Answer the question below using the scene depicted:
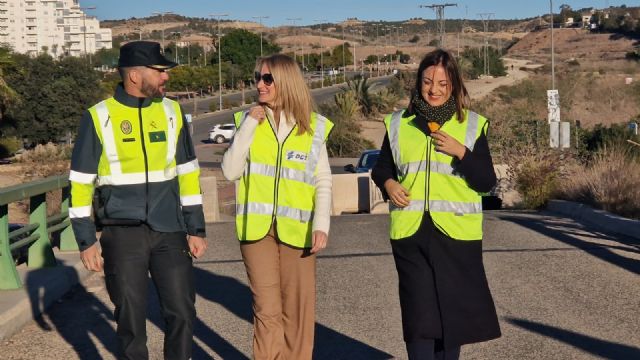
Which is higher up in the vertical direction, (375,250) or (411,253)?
(411,253)

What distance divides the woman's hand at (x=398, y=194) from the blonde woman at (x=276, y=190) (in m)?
0.62

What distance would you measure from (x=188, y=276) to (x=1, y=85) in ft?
122

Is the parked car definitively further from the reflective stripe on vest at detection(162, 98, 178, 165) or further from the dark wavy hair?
the dark wavy hair

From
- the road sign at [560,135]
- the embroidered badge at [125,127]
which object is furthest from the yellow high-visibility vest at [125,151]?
the road sign at [560,135]

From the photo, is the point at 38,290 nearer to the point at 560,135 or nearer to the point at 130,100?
the point at 130,100

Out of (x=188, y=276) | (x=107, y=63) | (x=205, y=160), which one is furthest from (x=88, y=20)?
(x=188, y=276)

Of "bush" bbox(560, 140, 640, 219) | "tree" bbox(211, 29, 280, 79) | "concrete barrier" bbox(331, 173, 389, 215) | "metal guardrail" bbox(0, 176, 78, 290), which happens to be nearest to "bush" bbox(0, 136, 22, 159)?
"concrete barrier" bbox(331, 173, 389, 215)

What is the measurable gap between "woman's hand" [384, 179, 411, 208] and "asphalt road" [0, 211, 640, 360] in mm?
1963

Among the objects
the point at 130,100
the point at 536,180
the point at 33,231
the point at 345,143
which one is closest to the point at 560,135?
the point at 536,180

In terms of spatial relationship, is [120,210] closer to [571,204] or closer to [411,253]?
[411,253]

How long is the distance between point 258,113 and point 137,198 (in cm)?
76

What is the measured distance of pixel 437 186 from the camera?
4660 millimetres

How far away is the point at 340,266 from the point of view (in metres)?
10.3

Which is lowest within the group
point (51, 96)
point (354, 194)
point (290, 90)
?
point (354, 194)
